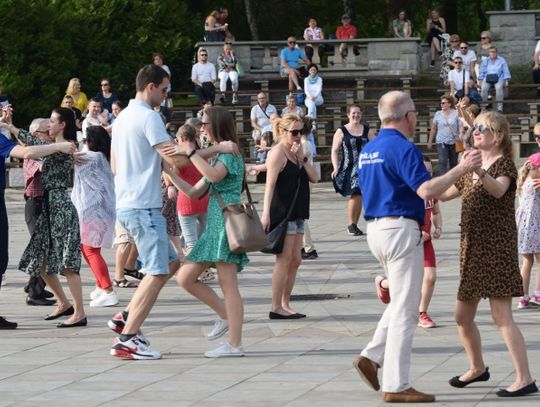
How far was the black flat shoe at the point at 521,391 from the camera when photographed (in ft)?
29.6

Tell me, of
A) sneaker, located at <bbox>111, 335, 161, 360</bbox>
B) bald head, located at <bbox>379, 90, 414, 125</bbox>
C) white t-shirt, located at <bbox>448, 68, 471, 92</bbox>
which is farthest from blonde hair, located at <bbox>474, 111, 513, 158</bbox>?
white t-shirt, located at <bbox>448, 68, 471, 92</bbox>

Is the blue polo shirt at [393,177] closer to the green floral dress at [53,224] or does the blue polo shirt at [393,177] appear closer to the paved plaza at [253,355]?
the paved plaza at [253,355]

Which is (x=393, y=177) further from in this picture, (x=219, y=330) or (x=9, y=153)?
(x=9, y=153)

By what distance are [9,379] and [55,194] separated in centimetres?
297

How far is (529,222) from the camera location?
42.8 ft

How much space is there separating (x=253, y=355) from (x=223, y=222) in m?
0.96

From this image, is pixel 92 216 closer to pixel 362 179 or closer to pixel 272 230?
pixel 272 230

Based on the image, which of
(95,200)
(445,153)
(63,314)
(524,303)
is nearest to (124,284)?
(95,200)

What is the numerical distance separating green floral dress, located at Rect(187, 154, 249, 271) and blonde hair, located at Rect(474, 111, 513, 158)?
6.65 ft

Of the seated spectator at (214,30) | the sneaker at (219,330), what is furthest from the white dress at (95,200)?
the seated spectator at (214,30)

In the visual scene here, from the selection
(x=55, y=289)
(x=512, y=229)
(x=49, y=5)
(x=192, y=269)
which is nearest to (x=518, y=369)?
(x=512, y=229)

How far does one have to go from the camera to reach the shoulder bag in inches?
417

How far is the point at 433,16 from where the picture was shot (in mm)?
40500

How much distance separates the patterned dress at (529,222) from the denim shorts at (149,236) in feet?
12.1
